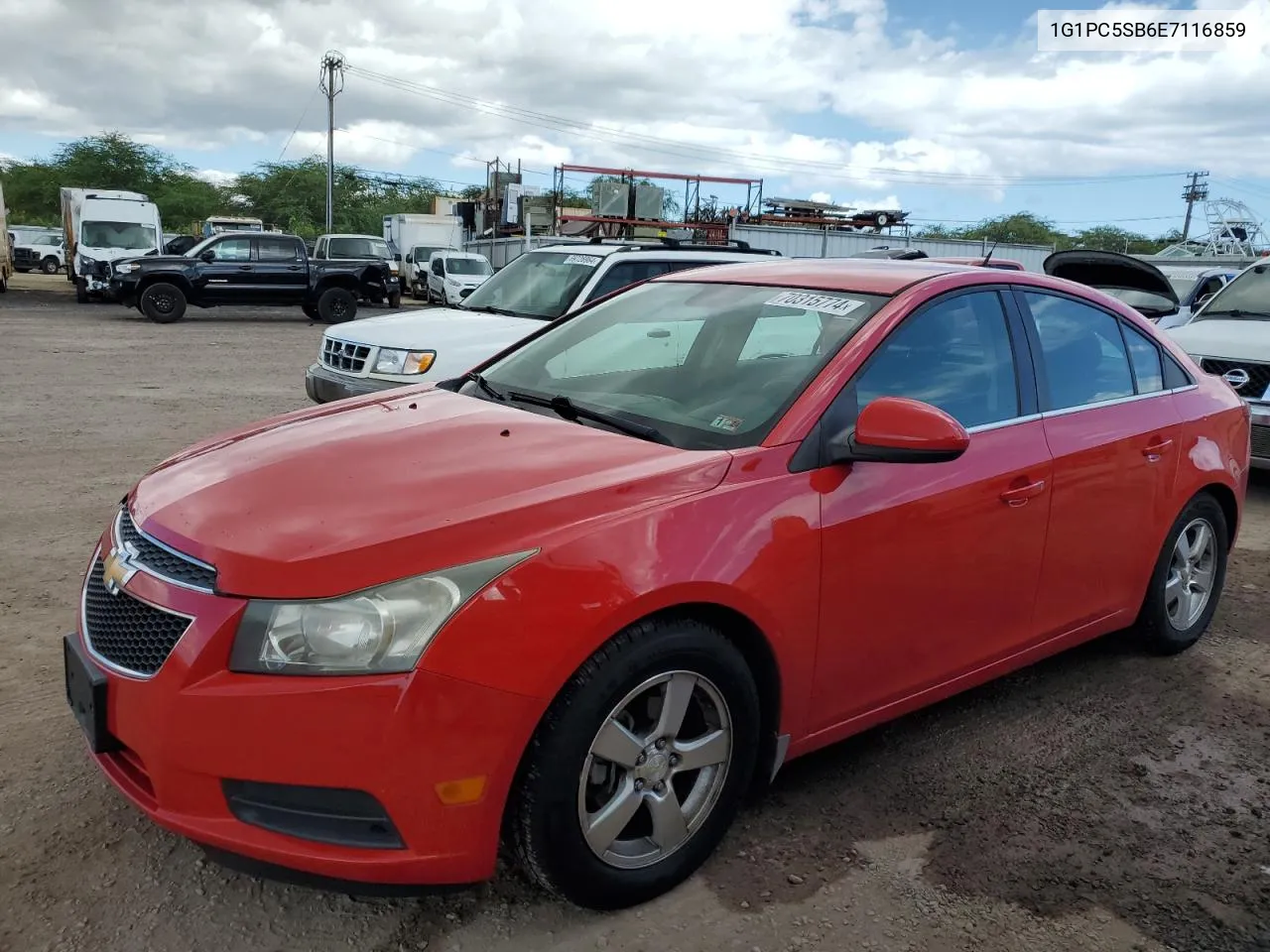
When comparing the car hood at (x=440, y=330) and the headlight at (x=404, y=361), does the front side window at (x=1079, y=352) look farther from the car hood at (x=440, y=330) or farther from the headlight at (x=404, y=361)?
the headlight at (x=404, y=361)

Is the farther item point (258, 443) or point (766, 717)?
point (258, 443)

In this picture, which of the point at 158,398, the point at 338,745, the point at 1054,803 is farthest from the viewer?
the point at 158,398

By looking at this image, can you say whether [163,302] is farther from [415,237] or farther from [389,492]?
[389,492]

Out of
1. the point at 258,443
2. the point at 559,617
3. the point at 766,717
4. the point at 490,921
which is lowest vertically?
the point at 490,921

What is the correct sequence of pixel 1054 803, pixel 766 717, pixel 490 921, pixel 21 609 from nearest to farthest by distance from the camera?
pixel 490 921, pixel 766 717, pixel 1054 803, pixel 21 609

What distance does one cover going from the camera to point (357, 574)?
7.24 feet

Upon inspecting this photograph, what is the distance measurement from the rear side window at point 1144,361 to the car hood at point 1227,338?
13.0ft

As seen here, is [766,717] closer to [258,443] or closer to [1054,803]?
[1054,803]

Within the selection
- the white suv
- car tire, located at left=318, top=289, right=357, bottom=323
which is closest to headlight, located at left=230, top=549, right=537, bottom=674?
the white suv

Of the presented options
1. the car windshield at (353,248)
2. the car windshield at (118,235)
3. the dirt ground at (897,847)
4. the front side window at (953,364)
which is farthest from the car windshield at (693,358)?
the car windshield at (353,248)

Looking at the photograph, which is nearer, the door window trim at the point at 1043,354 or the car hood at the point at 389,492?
the car hood at the point at 389,492

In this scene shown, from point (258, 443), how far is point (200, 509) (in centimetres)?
54

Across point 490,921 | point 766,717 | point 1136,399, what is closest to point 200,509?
point 490,921

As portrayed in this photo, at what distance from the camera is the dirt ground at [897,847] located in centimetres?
250
